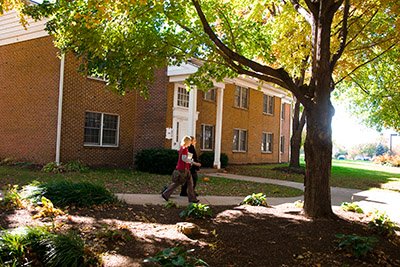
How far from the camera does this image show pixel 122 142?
16953 mm

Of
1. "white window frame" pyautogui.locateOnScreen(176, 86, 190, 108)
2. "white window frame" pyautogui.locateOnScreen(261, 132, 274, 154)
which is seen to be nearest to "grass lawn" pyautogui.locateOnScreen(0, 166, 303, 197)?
"white window frame" pyautogui.locateOnScreen(176, 86, 190, 108)

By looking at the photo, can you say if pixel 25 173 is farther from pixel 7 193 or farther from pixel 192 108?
pixel 192 108

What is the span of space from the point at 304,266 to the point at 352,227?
7.10 ft

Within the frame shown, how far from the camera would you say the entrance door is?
61.7ft

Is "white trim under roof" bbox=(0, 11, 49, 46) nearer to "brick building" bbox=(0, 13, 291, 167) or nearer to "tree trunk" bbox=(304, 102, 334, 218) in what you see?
"brick building" bbox=(0, 13, 291, 167)

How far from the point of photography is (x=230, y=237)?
568 centimetres

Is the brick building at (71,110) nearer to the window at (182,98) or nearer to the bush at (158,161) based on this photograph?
the window at (182,98)

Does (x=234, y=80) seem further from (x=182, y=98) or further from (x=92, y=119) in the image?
(x=92, y=119)

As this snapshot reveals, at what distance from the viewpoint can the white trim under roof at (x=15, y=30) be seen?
1542cm

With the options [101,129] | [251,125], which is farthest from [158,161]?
[251,125]

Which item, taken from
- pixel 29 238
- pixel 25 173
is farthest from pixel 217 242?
pixel 25 173

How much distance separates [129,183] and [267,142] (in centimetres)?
1818

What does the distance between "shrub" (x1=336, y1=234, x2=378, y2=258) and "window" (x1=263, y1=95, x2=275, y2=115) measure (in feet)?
74.8

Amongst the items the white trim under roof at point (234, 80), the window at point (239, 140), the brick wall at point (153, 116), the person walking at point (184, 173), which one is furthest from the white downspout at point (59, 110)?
the window at point (239, 140)
